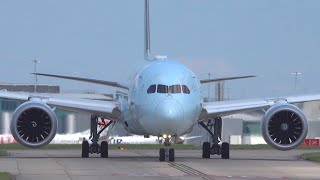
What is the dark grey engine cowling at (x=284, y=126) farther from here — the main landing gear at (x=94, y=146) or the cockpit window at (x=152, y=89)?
the main landing gear at (x=94, y=146)

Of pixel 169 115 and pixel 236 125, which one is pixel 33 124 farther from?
pixel 236 125

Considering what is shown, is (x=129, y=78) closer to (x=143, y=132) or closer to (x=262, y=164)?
(x=143, y=132)

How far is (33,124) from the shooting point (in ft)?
126

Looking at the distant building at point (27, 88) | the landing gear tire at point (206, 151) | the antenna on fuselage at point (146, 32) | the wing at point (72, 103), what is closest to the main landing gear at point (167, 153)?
the wing at point (72, 103)

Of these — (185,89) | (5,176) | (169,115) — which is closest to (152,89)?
(185,89)

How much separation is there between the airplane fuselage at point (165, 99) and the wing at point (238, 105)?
1.85m

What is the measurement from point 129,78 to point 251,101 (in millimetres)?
5366

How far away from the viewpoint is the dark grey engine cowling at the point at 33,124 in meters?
38.0

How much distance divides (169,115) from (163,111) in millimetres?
301

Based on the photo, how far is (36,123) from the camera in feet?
126

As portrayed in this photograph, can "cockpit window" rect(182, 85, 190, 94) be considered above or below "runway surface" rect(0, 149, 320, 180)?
above

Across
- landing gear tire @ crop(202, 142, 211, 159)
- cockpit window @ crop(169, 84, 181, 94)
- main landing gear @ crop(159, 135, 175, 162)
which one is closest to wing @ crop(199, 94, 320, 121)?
landing gear tire @ crop(202, 142, 211, 159)

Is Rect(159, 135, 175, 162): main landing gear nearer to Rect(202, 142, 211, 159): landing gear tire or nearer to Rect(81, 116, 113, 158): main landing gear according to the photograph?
Rect(202, 142, 211, 159): landing gear tire

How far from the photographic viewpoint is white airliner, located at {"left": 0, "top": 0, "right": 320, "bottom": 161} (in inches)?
1412
